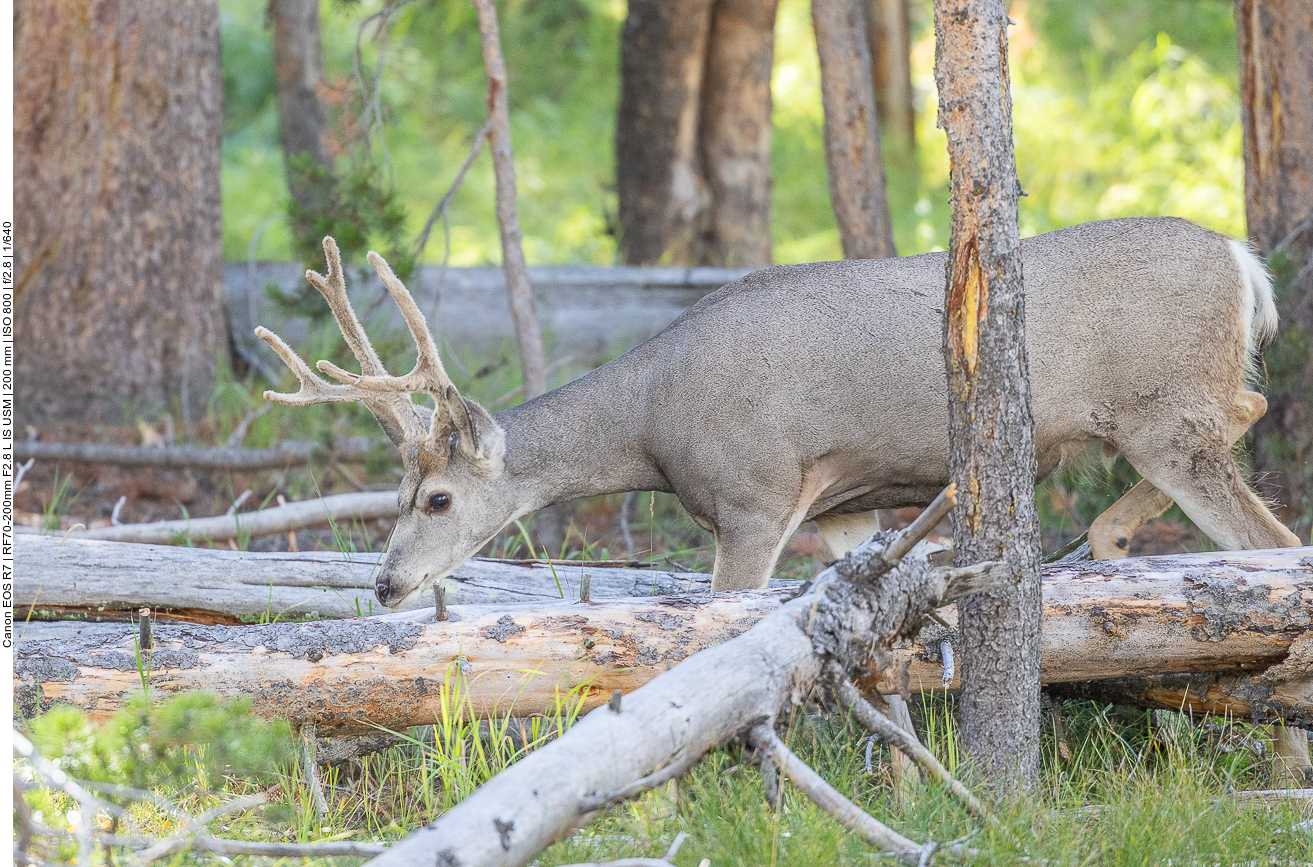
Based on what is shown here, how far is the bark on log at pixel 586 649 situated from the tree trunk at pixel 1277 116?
3.28 metres

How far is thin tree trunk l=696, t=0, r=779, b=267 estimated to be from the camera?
1057 centimetres

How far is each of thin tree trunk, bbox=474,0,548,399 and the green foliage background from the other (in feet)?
23.9

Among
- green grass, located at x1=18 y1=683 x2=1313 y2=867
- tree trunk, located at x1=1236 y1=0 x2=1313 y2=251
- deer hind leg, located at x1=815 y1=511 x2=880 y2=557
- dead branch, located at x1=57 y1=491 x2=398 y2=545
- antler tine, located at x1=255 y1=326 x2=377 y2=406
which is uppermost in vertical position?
tree trunk, located at x1=1236 y1=0 x2=1313 y2=251

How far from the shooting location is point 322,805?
3641mm

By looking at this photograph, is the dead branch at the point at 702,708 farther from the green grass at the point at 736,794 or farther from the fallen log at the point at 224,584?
the fallen log at the point at 224,584

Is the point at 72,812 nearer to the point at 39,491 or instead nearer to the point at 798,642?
the point at 798,642

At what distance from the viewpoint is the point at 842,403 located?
4.86 metres

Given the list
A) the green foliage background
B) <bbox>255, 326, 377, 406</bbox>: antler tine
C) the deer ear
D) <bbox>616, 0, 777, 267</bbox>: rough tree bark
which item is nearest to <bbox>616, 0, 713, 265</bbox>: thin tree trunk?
<bbox>616, 0, 777, 267</bbox>: rough tree bark

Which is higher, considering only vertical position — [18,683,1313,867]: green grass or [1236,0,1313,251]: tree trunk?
[1236,0,1313,251]: tree trunk

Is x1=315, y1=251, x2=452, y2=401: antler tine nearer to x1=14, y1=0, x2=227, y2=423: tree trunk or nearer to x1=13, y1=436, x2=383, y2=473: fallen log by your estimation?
x1=13, y1=436, x2=383, y2=473: fallen log

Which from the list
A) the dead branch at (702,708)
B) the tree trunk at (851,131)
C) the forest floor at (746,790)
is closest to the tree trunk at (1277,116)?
the tree trunk at (851,131)

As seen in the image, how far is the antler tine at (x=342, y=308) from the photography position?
464 centimetres

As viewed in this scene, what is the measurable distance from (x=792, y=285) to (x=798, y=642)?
2.18 metres

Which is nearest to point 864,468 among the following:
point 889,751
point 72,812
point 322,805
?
point 889,751
